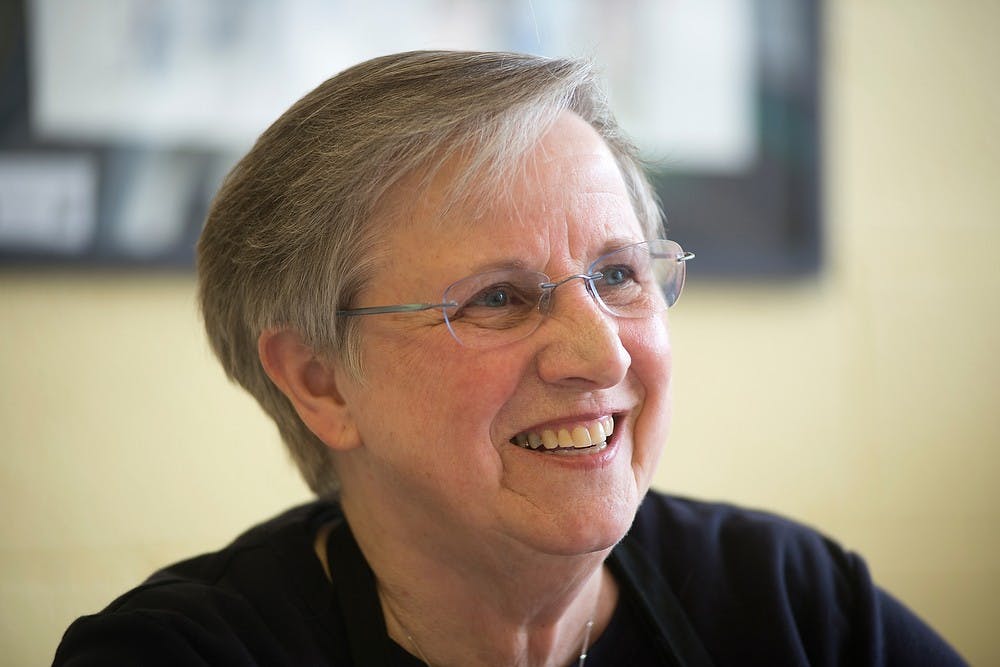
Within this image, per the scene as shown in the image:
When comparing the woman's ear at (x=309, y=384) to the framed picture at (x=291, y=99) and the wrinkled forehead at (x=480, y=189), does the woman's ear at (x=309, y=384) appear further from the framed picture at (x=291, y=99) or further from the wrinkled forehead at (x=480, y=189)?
the framed picture at (x=291, y=99)

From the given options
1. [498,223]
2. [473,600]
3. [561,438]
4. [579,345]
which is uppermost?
[498,223]

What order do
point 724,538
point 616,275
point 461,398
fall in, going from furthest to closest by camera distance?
1. point 724,538
2. point 616,275
3. point 461,398

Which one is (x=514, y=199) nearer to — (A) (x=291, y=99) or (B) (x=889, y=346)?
(A) (x=291, y=99)

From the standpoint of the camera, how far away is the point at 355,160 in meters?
1.27

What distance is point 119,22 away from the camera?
200cm

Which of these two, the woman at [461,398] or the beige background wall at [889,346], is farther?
the beige background wall at [889,346]

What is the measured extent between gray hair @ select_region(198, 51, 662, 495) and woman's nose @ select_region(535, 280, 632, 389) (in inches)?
7.1

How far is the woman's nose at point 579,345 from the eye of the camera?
1.20 meters

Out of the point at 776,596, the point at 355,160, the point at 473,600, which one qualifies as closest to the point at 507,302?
the point at 355,160

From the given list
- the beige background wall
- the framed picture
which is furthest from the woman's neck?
the beige background wall

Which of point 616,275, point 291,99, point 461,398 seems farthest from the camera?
point 291,99

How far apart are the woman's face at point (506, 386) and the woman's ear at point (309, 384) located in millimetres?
77

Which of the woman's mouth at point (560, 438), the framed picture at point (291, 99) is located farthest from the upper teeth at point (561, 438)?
the framed picture at point (291, 99)

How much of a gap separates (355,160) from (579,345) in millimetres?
400
